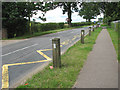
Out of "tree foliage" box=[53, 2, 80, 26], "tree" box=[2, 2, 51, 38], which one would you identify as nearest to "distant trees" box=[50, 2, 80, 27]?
"tree foliage" box=[53, 2, 80, 26]

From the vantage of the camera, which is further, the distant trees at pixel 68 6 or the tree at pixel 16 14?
the distant trees at pixel 68 6

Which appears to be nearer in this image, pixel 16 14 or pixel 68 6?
pixel 16 14

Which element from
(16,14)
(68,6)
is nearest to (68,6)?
(68,6)

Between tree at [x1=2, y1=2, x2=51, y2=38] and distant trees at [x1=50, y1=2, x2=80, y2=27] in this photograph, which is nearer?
tree at [x1=2, y1=2, x2=51, y2=38]

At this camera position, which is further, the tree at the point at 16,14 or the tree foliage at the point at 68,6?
the tree foliage at the point at 68,6

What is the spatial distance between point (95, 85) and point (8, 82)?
8.89 feet

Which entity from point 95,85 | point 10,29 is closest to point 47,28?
point 10,29

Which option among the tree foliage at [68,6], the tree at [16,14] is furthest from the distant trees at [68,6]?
the tree at [16,14]

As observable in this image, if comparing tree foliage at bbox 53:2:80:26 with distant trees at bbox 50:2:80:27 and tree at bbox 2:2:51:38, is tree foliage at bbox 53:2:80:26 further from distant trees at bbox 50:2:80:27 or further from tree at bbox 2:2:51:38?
tree at bbox 2:2:51:38

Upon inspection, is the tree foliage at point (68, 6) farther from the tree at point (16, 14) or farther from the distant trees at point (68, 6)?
the tree at point (16, 14)

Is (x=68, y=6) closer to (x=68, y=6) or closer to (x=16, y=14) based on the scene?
(x=68, y=6)

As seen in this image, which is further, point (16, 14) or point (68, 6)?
point (68, 6)

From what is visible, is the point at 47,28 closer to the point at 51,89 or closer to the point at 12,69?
the point at 12,69

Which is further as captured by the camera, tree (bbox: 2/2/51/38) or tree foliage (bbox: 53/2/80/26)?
tree foliage (bbox: 53/2/80/26)
